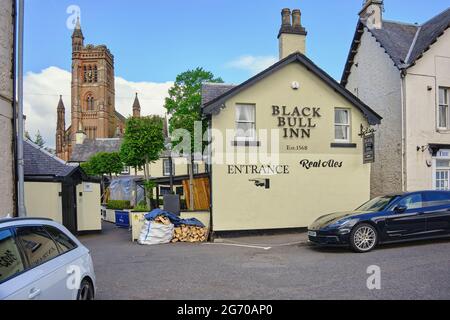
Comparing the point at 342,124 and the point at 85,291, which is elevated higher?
the point at 342,124

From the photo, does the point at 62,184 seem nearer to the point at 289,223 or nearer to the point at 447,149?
the point at 289,223

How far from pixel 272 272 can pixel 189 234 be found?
20.5 ft

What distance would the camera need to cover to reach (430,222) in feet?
35.4

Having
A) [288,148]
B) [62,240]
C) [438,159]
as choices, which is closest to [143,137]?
[288,148]

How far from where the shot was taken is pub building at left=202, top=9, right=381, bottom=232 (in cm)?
1431

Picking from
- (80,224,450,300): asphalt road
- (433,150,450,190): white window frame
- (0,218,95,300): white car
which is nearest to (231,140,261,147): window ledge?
(80,224,450,300): asphalt road

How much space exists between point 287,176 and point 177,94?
29.1 m

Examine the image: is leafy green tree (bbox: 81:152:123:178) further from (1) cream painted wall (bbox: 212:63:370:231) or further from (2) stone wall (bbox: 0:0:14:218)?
(2) stone wall (bbox: 0:0:14:218)

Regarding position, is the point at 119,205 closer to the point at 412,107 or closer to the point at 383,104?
the point at 383,104

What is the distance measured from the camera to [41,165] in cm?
1786

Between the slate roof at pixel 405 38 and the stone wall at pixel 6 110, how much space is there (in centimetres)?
1468

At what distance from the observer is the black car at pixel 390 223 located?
10227 millimetres

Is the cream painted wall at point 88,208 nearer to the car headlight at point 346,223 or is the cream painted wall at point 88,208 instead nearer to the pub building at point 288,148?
the pub building at point 288,148

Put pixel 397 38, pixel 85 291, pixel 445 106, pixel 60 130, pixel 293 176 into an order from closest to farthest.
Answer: pixel 85 291
pixel 293 176
pixel 445 106
pixel 397 38
pixel 60 130
